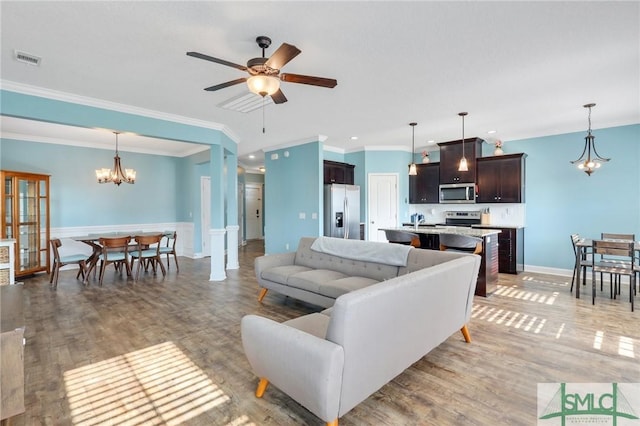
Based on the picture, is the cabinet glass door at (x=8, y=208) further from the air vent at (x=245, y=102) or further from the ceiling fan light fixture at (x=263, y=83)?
the ceiling fan light fixture at (x=263, y=83)

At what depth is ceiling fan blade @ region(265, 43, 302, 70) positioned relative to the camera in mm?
2080

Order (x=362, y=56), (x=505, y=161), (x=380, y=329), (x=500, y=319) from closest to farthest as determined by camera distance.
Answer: (x=380, y=329), (x=362, y=56), (x=500, y=319), (x=505, y=161)

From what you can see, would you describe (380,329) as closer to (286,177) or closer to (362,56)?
(362,56)

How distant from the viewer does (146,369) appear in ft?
7.91

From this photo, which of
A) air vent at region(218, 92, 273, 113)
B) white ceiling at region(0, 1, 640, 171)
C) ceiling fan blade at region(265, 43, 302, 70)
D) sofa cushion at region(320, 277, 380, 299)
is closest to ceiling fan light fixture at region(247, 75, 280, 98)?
ceiling fan blade at region(265, 43, 302, 70)

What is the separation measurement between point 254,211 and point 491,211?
7.60 meters

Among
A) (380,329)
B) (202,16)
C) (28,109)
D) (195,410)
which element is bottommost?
(195,410)

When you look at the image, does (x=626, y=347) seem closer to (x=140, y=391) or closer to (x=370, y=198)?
(x=140, y=391)

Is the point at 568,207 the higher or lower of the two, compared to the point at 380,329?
higher

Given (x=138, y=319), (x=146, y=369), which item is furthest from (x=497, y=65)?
(x=138, y=319)

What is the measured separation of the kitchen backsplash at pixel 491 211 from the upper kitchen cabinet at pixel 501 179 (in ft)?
1.02

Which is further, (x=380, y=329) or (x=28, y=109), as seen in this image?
(x=28, y=109)

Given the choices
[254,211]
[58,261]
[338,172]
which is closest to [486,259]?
[338,172]

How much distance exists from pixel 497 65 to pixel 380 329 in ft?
9.32
